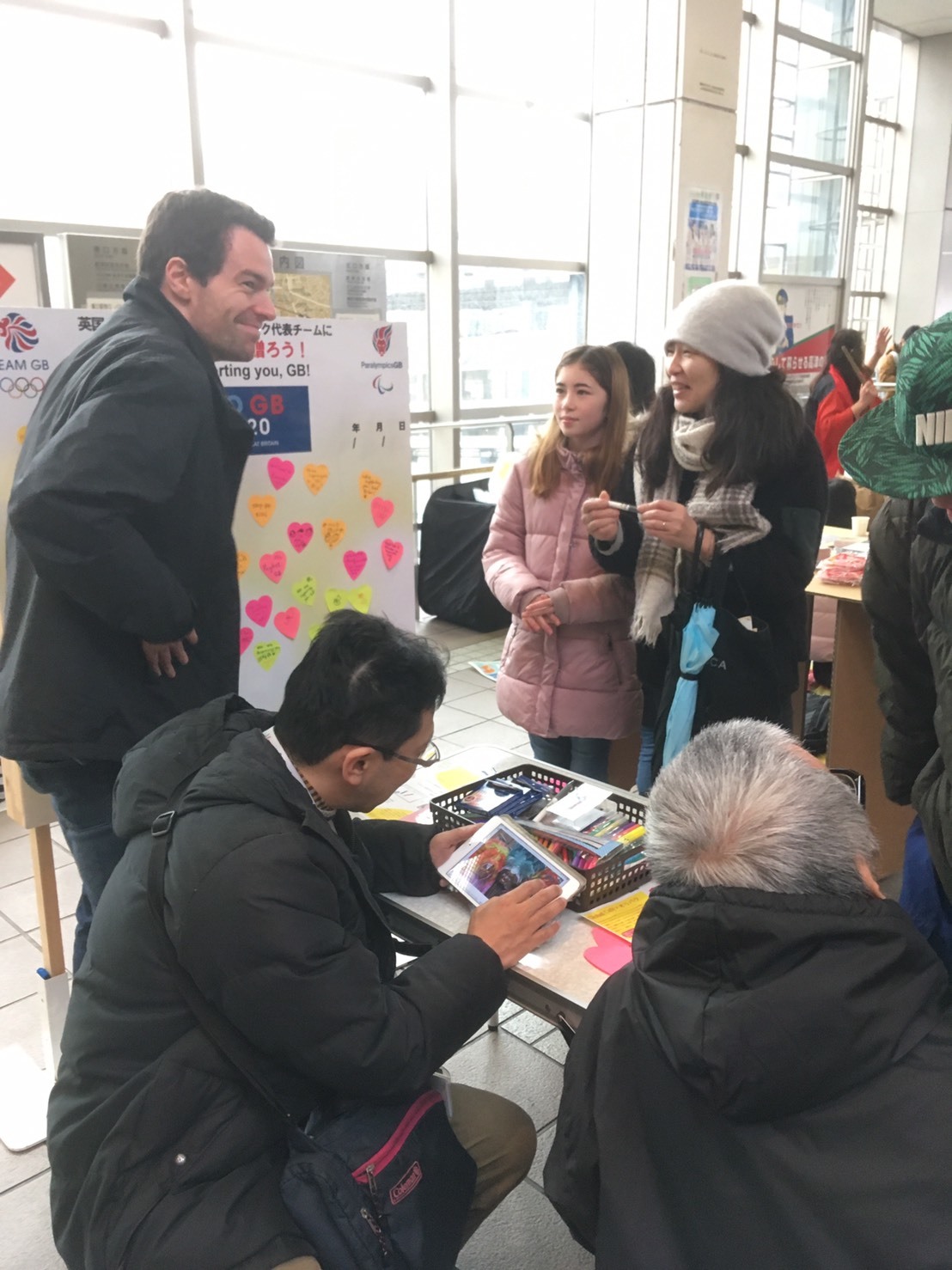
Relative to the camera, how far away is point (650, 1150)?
944mm

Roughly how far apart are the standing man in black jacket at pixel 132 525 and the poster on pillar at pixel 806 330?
6.69 metres

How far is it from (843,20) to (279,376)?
723 cm

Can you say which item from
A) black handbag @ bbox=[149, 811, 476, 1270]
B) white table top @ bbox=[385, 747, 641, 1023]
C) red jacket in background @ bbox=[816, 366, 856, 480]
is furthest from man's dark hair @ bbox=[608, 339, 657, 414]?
red jacket in background @ bbox=[816, 366, 856, 480]

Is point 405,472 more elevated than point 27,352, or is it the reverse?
point 27,352

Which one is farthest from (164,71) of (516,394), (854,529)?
(854,529)

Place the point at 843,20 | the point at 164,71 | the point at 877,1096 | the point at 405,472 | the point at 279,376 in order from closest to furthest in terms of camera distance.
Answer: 1. the point at 877,1096
2. the point at 279,376
3. the point at 405,472
4. the point at 164,71
5. the point at 843,20

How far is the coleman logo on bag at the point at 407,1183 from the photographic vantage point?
1.12 m

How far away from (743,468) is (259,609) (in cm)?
124

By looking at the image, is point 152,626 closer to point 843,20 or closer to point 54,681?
point 54,681

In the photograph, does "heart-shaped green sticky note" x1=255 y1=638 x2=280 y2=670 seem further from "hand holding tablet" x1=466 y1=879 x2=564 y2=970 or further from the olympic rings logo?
"hand holding tablet" x1=466 y1=879 x2=564 y2=970

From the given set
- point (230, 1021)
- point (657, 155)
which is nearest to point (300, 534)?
point (230, 1021)

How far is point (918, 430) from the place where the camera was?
3.39 ft

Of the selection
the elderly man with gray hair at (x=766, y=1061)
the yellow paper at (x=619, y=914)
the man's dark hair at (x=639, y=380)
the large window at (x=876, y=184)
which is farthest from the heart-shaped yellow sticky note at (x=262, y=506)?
the large window at (x=876, y=184)

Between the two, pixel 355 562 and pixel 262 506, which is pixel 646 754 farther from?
pixel 262 506
